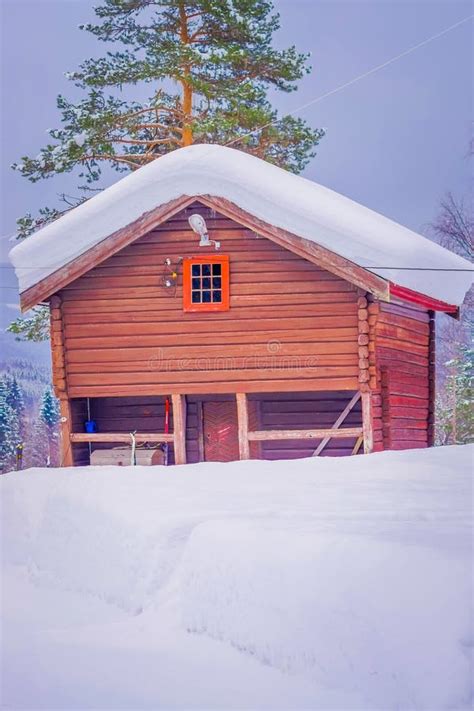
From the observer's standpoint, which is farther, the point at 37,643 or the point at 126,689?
the point at 37,643

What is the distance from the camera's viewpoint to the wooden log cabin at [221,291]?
15.1 m

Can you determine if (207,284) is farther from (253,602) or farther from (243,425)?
(253,602)

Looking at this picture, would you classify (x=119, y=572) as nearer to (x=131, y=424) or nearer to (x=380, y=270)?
(x=380, y=270)

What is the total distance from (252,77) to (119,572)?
2051 cm

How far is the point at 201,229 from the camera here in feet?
51.8

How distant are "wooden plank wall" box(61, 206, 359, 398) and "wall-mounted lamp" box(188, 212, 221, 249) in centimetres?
14

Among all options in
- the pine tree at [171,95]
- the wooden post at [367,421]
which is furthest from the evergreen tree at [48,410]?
the wooden post at [367,421]

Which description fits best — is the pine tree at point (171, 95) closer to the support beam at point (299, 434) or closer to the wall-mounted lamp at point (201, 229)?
the wall-mounted lamp at point (201, 229)

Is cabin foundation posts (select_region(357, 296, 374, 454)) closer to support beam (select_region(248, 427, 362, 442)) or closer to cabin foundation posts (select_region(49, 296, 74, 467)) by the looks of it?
support beam (select_region(248, 427, 362, 442))

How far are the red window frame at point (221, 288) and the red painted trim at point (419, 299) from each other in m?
2.94

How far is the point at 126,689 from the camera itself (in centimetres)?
567

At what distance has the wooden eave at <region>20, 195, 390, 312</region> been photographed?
1473cm

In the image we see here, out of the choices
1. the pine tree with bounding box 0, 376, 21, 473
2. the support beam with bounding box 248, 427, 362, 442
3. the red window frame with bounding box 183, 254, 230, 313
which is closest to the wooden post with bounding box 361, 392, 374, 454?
the support beam with bounding box 248, 427, 362, 442

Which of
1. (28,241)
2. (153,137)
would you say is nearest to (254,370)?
(28,241)
